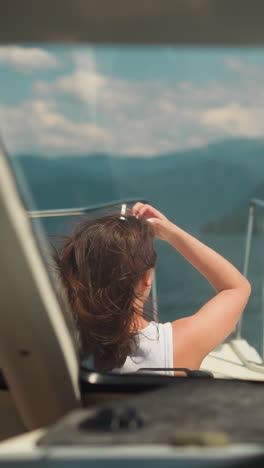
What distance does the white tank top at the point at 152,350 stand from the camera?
1.12m

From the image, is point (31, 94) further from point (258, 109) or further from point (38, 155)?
point (258, 109)

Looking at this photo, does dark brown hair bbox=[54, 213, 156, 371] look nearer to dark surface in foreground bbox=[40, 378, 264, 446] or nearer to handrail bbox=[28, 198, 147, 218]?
handrail bbox=[28, 198, 147, 218]

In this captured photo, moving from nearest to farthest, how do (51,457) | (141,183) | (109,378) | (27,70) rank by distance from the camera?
(51,457)
(27,70)
(109,378)
(141,183)

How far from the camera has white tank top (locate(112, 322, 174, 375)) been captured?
1121 millimetres

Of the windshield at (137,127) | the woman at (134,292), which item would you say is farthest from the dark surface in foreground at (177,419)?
the woman at (134,292)

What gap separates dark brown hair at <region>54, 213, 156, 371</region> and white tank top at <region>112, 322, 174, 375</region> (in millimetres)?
15

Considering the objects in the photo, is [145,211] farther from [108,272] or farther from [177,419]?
[177,419]

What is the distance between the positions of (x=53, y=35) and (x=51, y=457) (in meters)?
0.40

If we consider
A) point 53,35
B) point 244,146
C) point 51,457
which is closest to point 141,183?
point 244,146

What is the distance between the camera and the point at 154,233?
122cm

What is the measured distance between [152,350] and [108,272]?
0.16 meters

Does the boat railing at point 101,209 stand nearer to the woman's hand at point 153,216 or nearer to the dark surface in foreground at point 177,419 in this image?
the woman's hand at point 153,216

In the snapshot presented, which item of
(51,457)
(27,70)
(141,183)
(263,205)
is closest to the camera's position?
(51,457)

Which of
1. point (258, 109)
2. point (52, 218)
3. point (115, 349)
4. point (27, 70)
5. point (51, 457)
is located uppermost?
point (27, 70)
